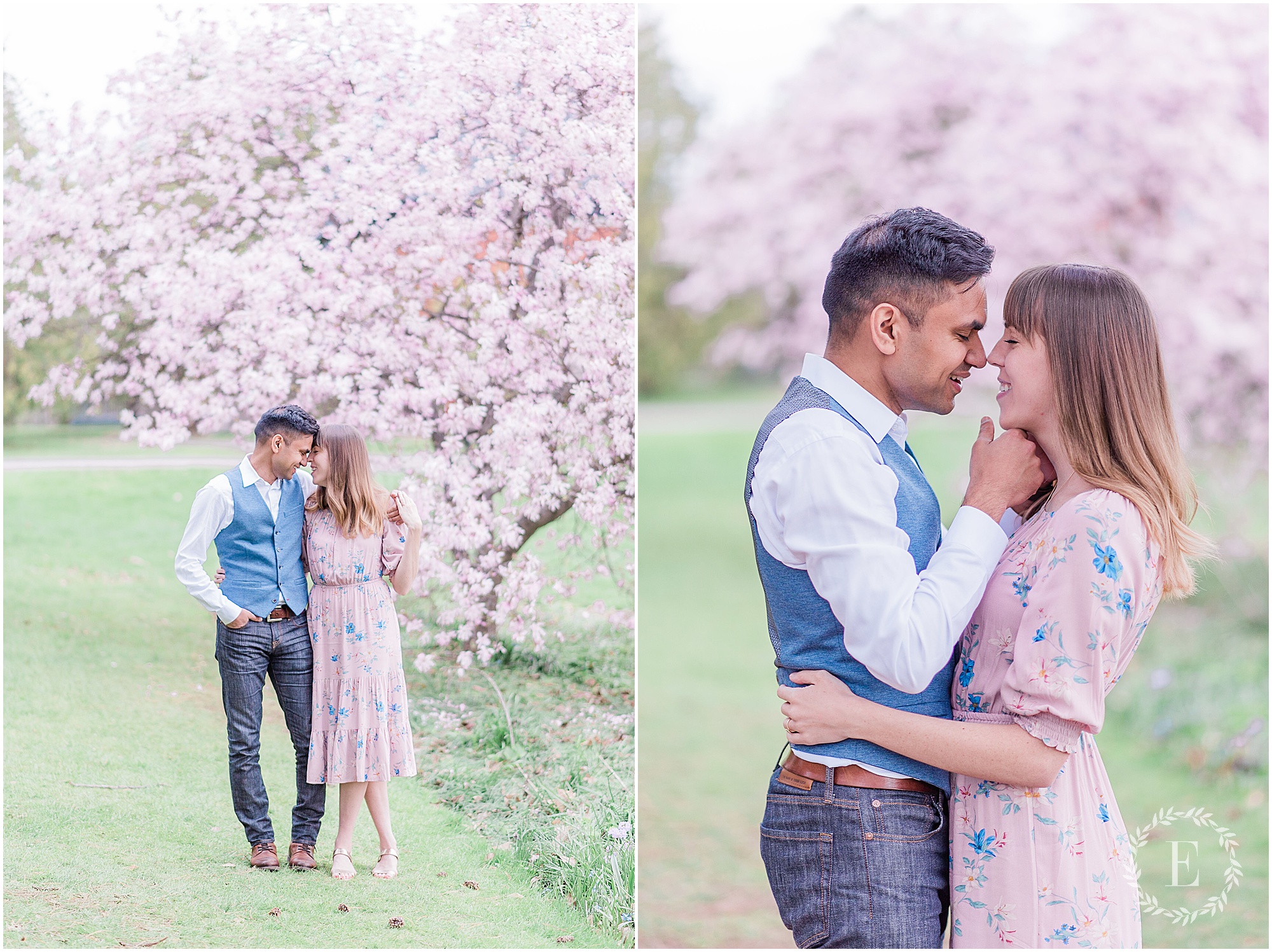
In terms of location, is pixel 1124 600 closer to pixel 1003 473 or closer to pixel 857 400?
pixel 1003 473

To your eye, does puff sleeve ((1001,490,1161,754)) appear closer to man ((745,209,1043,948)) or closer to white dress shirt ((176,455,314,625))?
man ((745,209,1043,948))

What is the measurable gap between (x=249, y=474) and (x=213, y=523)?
0.15m

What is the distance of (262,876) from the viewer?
2637 millimetres

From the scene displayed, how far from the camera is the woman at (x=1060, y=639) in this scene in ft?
5.05

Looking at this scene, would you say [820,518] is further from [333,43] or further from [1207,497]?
[1207,497]

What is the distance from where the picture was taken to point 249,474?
2.60 meters

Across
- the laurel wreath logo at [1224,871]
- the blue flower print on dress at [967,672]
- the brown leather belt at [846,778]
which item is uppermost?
the blue flower print on dress at [967,672]

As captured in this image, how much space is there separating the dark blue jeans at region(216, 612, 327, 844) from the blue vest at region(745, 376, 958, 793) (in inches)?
56.3

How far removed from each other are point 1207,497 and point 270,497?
5.27 m

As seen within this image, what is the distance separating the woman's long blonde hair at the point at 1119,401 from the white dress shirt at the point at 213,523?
178 cm

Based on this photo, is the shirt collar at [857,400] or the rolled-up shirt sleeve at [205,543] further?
the rolled-up shirt sleeve at [205,543]

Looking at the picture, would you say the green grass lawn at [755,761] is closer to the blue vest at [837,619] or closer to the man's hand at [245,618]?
the man's hand at [245,618]

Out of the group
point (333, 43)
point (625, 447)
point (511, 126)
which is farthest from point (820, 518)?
point (333, 43)

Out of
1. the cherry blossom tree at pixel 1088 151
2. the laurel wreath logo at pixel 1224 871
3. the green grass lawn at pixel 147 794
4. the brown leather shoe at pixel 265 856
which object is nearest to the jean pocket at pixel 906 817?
the green grass lawn at pixel 147 794
